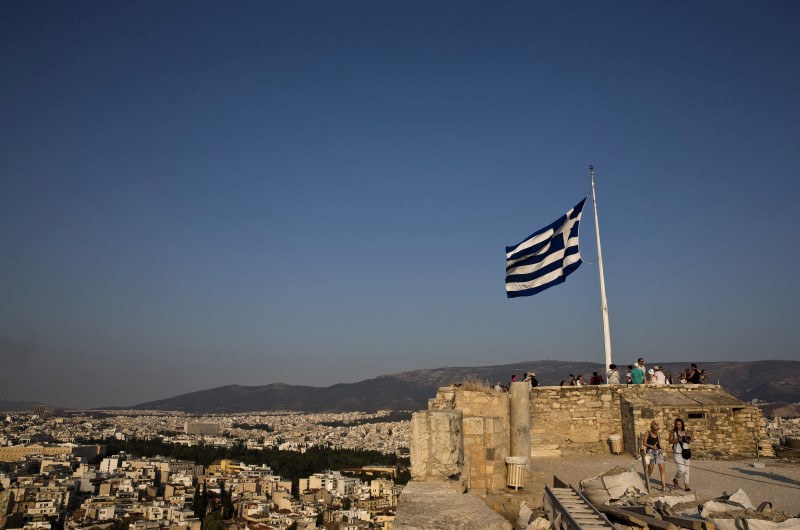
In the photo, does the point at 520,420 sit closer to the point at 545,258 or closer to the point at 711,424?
the point at 711,424

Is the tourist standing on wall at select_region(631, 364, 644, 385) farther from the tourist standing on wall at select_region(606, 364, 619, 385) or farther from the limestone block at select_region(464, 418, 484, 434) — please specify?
the limestone block at select_region(464, 418, 484, 434)

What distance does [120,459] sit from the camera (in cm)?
9038

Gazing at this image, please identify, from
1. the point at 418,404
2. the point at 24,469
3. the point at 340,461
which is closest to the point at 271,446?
the point at 340,461

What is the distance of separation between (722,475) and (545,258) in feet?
28.0

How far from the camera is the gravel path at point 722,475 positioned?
818 centimetres

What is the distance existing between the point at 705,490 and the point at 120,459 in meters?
97.6

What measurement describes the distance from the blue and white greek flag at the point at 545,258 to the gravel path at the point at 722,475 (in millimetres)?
5535

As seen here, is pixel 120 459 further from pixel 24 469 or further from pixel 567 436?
pixel 567 436

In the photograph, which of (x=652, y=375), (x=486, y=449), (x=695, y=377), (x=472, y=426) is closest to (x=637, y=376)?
(x=652, y=375)

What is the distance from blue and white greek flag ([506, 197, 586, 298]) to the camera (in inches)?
696

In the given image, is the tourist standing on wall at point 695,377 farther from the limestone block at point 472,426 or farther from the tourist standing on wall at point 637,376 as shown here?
the limestone block at point 472,426

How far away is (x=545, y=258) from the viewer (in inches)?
714

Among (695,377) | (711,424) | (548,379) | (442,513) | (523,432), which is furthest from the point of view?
(548,379)

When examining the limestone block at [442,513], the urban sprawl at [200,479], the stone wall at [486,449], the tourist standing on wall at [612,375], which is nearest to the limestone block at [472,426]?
the stone wall at [486,449]
